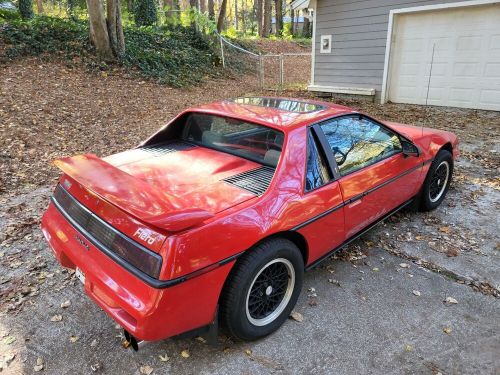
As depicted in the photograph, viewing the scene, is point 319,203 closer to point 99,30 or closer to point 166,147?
point 166,147

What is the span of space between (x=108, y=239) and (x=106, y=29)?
1076cm

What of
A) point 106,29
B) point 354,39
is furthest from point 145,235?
point 106,29

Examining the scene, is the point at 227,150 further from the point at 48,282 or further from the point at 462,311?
the point at 462,311

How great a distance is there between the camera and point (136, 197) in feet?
6.97

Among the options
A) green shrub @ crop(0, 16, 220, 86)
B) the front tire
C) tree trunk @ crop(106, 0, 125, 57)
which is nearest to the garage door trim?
green shrub @ crop(0, 16, 220, 86)

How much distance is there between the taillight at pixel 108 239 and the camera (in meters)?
2.01

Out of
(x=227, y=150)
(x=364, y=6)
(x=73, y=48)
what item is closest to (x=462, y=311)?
(x=227, y=150)

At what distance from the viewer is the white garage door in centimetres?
878

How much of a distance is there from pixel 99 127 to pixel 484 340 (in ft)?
24.2

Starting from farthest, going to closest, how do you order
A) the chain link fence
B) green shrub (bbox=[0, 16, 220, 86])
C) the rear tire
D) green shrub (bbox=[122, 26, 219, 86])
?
the chain link fence < green shrub (bbox=[122, 26, 219, 86]) < green shrub (bbox=[0, 16, 220, 86]) < the rear tire

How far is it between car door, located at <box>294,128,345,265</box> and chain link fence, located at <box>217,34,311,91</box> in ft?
37.6

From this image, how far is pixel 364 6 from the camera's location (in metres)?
10.5

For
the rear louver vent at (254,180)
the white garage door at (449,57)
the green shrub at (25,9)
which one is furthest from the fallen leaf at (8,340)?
the green shrub at (25,9)

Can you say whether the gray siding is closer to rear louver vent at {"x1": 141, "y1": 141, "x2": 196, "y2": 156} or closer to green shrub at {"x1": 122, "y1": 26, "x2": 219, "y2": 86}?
green shrub at {"x1": 122, "y1": 26, "x2": 219, "y2": 86}
